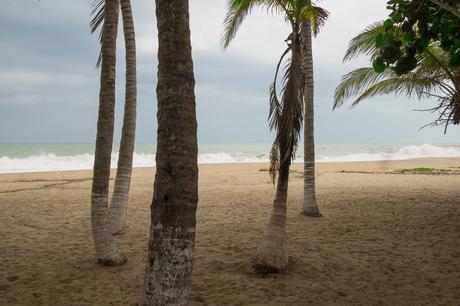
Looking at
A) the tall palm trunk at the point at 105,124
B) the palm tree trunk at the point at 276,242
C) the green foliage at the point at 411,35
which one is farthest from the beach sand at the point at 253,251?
the green foliage at the point at 411,35

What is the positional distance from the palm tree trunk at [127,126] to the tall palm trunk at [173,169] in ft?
13.8

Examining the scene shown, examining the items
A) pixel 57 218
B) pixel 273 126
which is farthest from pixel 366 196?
pixel 57 218

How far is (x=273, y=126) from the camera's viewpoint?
16.7 ft

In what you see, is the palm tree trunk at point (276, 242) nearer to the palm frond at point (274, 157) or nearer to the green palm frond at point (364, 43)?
the palm frond at point (274, 157)

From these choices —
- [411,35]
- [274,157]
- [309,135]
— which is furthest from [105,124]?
[309,135]

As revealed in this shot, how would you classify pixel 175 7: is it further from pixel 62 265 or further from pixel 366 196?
pixel 366 196

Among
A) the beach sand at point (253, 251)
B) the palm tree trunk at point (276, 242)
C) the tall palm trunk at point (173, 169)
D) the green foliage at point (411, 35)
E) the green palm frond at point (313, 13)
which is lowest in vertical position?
the beach sand at point (253, 251)

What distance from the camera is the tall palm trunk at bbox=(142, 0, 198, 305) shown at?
7.88 ft

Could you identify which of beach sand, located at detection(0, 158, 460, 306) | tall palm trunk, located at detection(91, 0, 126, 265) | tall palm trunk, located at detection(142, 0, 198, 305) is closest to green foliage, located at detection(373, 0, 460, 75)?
tall palm trunk, located at detection(142, 0, 198, 305)

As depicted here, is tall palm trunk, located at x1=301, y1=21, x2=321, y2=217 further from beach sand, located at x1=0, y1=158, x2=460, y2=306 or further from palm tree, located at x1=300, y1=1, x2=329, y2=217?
beach sand, located at x1=0, y1=158, x2=460, y2=306

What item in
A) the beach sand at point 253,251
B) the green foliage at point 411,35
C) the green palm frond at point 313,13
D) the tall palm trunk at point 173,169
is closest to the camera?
the tall palm trunk at point 173,169

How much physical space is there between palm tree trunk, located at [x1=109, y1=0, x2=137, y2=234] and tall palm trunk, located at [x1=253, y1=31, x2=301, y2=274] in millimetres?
2817

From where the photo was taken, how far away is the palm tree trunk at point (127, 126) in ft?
21.3

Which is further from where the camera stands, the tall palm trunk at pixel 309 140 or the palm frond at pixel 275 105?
the tall palm trunk at pixel 309 140
